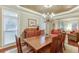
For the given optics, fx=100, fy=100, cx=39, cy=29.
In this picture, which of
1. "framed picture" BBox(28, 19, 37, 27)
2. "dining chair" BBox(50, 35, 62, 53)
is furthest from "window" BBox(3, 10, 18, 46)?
"dining chair" BBox(50, 35, 62, 53)

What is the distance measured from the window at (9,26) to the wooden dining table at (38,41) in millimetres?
263

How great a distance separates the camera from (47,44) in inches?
71.7

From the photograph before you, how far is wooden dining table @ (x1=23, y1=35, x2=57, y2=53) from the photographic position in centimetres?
179

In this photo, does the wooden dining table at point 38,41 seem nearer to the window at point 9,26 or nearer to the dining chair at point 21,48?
the dining chair at point 21,48

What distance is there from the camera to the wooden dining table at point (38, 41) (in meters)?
1.79

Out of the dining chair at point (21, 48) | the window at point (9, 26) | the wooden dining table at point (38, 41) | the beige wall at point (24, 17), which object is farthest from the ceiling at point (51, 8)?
the dining chair at point (21, 48)

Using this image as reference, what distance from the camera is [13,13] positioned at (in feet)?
5.77

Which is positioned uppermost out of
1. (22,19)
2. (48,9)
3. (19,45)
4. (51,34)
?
(48,9)

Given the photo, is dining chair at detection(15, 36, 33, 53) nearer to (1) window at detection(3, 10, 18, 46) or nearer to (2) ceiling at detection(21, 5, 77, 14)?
(1) window at detection(3, 10, 18, 46)

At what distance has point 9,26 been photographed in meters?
1.77
